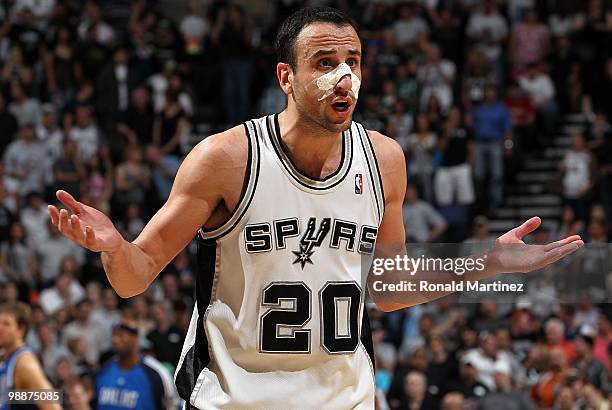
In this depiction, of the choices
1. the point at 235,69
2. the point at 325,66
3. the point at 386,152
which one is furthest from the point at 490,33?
the point at 325,66

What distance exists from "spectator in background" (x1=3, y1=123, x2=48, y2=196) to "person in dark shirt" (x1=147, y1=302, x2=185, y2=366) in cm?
424

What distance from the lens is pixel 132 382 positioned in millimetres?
11078

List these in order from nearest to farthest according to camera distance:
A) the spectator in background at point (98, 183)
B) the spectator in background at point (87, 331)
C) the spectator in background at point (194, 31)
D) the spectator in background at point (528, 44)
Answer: the spectator in background at point (87, 331) → the spectator in background at point (98, 183) → the spectator in background at point (528, 44) → the spectator in background at point (194, 31)

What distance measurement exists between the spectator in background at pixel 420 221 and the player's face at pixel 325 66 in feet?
39.5

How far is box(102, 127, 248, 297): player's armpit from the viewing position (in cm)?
442

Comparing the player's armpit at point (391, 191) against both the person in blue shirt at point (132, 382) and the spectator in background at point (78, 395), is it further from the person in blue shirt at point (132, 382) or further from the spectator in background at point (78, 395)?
the spectator in background at point (78, 395)

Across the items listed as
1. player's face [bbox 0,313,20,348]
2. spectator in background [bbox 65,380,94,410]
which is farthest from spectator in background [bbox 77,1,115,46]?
player's face [bbox 0,313,20,348]

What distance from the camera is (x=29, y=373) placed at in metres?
8.33

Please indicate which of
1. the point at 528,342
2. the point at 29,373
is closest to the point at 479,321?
the point at 528,342

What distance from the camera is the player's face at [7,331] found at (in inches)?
335

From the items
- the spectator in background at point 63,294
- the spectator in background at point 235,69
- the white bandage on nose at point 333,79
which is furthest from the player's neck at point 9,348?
the spectator in background at point 235,69

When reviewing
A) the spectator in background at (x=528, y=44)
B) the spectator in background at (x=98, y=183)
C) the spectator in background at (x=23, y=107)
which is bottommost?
→ the spectator in background at (x=98, y=183)

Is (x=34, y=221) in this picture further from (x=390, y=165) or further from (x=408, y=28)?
(x=390, y=165)

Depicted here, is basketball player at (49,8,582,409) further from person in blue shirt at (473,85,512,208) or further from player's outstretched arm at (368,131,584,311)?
person in blue shirt at (473,85,512,208)
